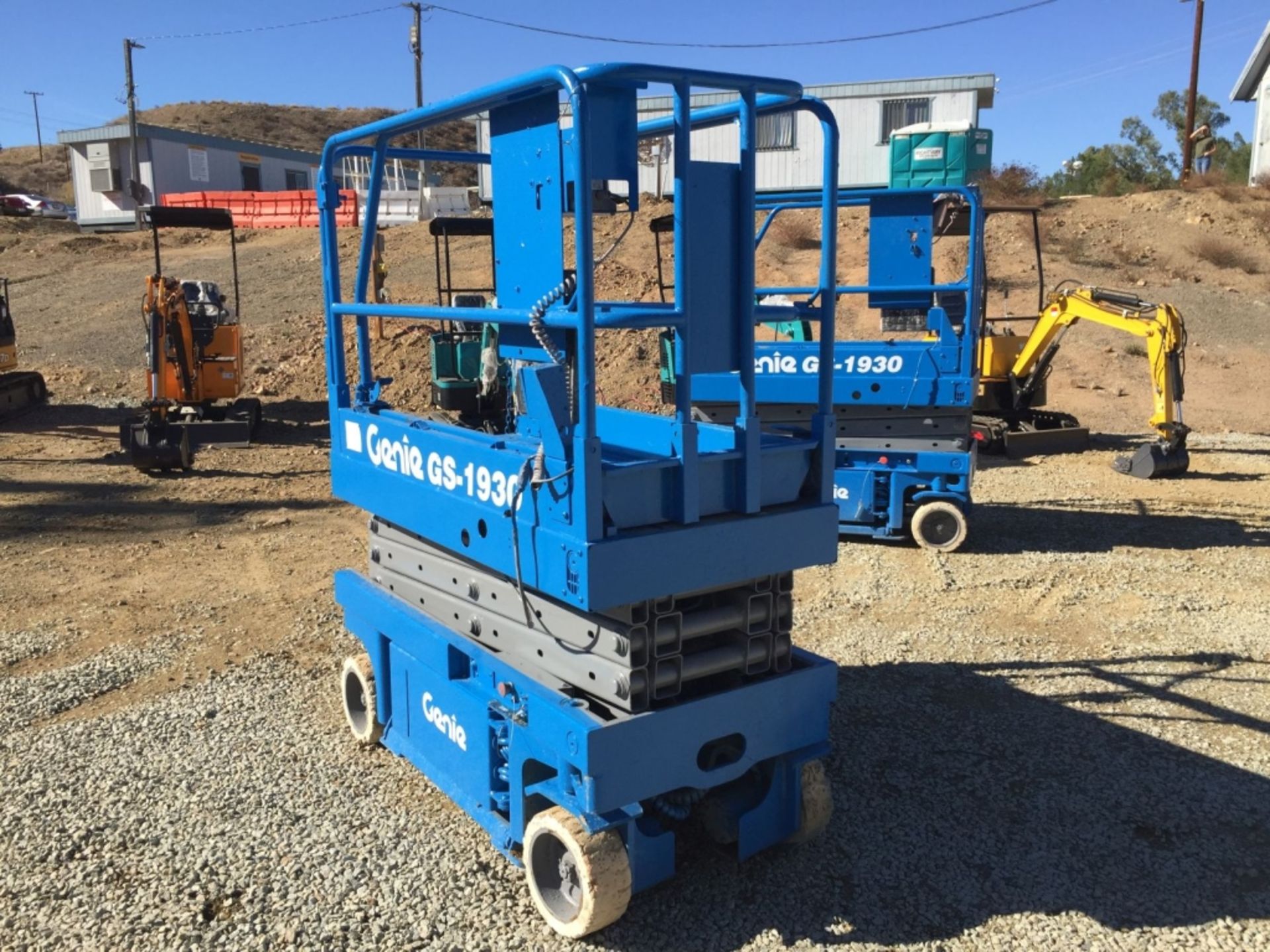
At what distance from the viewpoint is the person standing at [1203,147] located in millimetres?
30375

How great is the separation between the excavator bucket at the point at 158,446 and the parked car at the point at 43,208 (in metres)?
33.7

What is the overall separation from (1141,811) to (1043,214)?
2401 cm

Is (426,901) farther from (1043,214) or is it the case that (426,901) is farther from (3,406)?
(1043,214)

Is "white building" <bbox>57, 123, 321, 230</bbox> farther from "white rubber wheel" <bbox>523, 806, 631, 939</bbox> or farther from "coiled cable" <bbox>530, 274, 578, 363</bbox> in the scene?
"white rubber wheel" <bbox>523, 806, 631, 939</bbox>

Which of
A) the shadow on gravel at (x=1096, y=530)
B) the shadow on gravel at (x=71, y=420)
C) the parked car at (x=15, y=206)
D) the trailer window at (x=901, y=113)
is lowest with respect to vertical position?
the shadow on gravel at (x=1096, y=530)

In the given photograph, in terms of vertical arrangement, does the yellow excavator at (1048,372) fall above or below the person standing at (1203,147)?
below

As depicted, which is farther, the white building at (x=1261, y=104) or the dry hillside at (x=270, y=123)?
the dry hillside at (x=270, y=123)

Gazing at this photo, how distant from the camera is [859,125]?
26.9 m

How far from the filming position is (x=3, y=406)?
14.5 metres

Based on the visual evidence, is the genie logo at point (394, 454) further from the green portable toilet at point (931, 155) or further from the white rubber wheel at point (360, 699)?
the green portable toilet at point (931, 155)

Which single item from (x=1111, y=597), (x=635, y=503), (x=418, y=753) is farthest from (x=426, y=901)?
(x=1111, y=597)

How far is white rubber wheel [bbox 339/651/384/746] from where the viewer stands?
4875mm

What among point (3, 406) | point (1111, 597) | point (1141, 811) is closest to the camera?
point (1141, 811)

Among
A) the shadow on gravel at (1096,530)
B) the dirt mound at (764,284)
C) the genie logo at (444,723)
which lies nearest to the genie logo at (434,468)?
the genie logo at (444,723)
